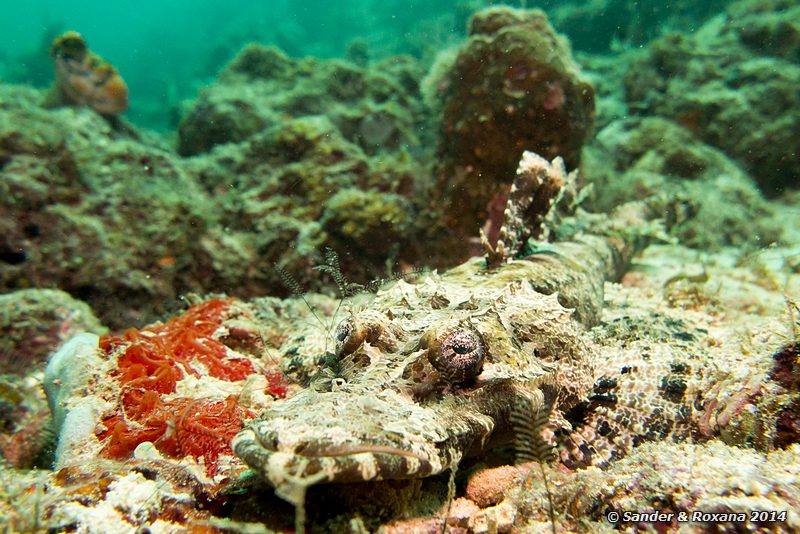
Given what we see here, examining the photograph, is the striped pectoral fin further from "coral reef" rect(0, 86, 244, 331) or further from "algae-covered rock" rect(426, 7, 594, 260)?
"coral reef" rect(0, 86, 244, 331)

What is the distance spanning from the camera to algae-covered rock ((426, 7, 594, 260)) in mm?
5918

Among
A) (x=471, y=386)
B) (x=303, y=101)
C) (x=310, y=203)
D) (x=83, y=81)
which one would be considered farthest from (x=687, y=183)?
(x=83, y=81)

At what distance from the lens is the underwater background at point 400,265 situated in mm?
2035

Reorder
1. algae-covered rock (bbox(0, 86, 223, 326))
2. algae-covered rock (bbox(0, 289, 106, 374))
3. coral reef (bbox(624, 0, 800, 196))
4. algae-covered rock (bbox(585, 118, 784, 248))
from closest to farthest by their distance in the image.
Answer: algae-covered rock (bbox(0, 289, 106, 374)), algae-covered rock (bbox(0, 86, 223, 326)), algae-covered rock (bbox(585, 118, 784, 248)), coral reef (bbox(624, 0, 800, 196))

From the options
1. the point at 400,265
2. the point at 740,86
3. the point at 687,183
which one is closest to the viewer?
the point at 400,265

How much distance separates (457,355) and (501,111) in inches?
189

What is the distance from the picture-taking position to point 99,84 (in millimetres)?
8898

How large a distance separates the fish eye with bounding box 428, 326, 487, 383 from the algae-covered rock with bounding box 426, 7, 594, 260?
14.2 feet

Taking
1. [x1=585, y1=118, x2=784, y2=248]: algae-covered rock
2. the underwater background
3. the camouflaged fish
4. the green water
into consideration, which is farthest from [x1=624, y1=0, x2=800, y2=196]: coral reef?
the camouflaged fish

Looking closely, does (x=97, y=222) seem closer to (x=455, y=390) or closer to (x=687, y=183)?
(x=455, y=390)

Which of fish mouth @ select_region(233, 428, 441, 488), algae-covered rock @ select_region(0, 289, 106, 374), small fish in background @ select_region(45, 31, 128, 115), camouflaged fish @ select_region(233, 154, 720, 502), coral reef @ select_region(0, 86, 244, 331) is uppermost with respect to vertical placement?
small fish in background @ select_region(45, 31, 128, 115)

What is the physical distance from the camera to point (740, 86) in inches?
430

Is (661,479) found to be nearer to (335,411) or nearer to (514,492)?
(514,492)

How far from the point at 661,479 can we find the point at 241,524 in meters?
1.94
